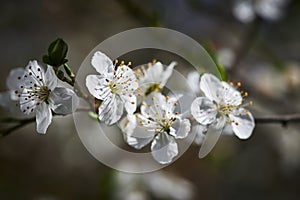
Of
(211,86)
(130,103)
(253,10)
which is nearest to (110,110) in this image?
(130,103)

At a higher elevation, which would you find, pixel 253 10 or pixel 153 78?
pixel 253 10

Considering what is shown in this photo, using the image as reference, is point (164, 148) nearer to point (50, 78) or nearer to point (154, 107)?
point (154, 107)

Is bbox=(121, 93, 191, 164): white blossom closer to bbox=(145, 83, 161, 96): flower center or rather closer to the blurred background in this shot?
bbox=(145, 83, 161, 96): flower center

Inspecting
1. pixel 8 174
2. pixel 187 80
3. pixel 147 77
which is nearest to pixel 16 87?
pixel 147 77

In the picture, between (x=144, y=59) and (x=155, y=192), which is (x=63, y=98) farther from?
(x=144, y=59)

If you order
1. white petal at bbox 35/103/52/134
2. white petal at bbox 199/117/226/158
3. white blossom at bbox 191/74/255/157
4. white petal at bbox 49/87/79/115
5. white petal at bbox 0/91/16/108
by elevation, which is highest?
white blossom at bbox 191/74/255/157

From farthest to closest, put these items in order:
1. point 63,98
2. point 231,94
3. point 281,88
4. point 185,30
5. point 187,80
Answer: point 185,30 → point 281,88 → point 187,80 → point 231,94 → point 63,98

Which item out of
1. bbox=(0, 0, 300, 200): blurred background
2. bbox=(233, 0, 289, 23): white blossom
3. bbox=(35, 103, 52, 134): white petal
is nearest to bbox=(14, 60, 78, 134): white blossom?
bbox=(35, 103, 52, 134): white petal
